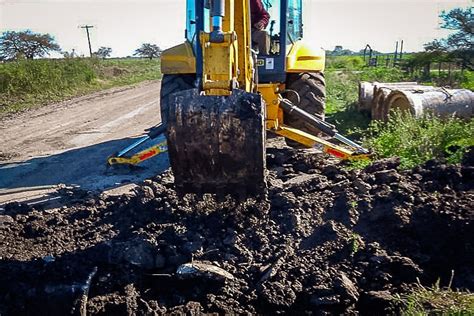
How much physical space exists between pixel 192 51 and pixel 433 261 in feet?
14.8

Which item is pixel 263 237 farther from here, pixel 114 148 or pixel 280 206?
pixel 114 148

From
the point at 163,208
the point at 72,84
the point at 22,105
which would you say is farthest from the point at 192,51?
the point at 72,84

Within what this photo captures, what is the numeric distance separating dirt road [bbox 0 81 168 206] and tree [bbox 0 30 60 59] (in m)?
20.4

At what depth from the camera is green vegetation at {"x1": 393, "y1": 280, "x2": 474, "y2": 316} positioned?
11.2 feet

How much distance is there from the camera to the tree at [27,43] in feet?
114

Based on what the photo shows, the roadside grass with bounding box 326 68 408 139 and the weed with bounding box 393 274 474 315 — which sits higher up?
the weed with bounding box 393 274 474 315

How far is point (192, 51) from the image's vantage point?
763cm

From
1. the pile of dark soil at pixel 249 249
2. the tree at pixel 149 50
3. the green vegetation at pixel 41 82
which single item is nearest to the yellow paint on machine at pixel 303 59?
the pile of dark soil at pixel 249 249

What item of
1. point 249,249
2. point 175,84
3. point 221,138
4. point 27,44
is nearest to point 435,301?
point 249,249

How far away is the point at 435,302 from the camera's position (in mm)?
3547

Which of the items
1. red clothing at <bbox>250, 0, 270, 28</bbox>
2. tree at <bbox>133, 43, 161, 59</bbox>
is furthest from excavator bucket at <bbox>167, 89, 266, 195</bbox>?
→ tree at <bbox>133, 43, 161, 59</bbox>

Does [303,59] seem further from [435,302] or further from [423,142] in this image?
[435,302]

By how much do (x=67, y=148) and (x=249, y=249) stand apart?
5.80 metres

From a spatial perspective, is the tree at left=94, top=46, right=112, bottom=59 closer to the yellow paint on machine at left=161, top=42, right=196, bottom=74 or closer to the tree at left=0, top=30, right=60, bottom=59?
the tree at left=0, top=30, right=60, bottom=59
